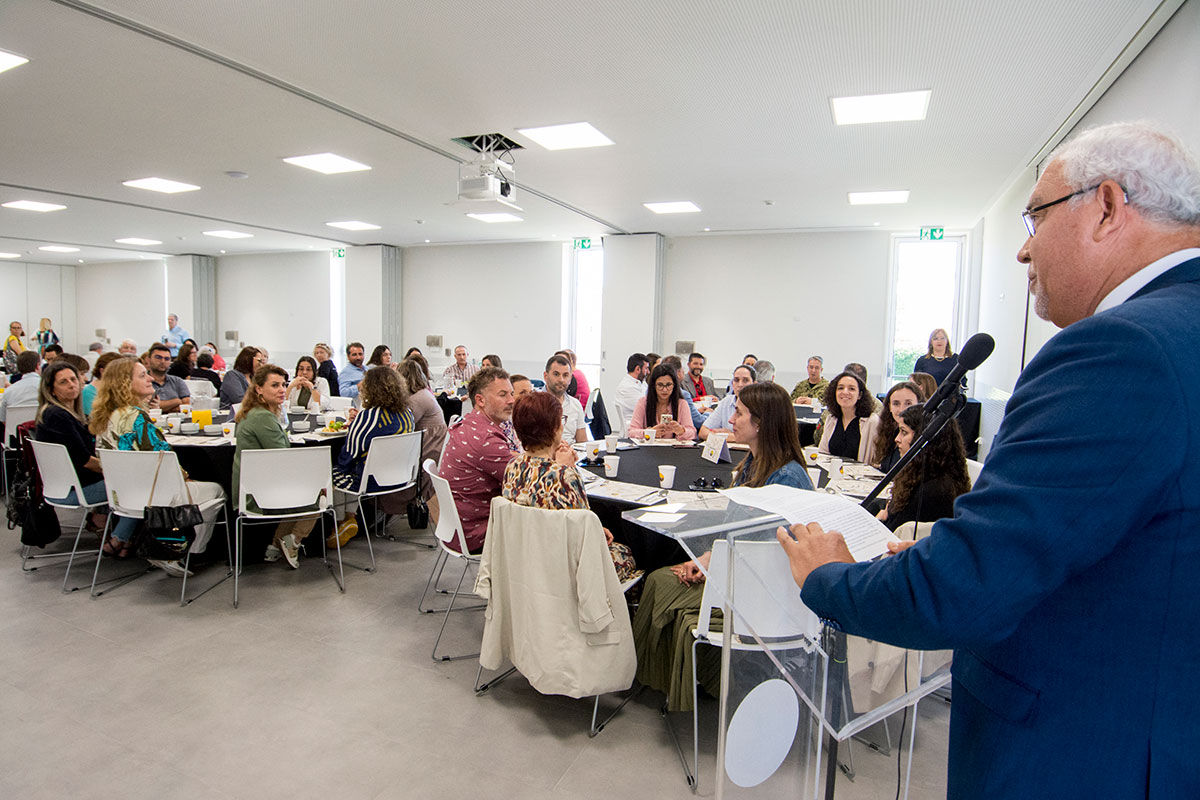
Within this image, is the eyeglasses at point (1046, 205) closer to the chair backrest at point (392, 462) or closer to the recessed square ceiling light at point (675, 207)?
the chair backrest at point (392, 462)

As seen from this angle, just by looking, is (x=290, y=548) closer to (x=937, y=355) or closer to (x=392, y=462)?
(x=392, y=462)

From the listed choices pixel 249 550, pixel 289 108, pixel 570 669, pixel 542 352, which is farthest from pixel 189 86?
pixel 542 352

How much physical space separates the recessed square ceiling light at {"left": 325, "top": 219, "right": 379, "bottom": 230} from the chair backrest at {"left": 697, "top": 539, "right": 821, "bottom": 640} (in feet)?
35.0

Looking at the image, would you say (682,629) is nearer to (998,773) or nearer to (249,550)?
(998,773)

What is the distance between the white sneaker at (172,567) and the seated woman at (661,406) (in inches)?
133

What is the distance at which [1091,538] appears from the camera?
75 centimetres

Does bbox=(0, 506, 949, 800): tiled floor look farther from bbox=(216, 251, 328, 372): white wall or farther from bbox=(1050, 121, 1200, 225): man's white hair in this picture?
bbox=(216, 251, 328, 372): white wall

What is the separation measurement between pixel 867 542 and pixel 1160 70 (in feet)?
13.8

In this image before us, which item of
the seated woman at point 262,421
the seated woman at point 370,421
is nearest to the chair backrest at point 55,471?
the seated woman at point 262,421

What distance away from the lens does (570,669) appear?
2.73 metres

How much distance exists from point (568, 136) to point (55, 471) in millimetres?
4595

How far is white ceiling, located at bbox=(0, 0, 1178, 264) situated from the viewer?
3725 mm

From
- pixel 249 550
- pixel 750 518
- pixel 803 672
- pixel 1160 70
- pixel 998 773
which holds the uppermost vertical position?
pixel 1160 70

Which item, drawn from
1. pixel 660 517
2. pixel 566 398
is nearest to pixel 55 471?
pixel 566 398
